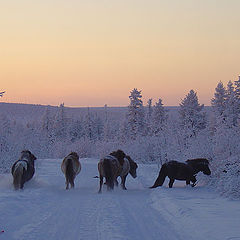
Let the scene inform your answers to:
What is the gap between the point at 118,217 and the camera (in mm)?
9672

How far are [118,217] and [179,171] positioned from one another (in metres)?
7.82

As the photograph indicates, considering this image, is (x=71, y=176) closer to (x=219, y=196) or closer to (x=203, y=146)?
(x=219, y=196)

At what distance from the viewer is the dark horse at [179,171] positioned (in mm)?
16891

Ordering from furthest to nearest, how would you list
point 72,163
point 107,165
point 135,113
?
point 135,113 < point 72,163 < point 107,165

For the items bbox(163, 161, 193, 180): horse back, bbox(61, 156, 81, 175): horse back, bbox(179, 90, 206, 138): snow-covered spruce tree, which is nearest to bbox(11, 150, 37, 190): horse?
bbox(61, 156, 81, 175): horse back

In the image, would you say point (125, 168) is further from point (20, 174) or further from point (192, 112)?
point (192, 112)

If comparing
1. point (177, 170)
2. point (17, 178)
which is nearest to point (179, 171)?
point (177, 170)

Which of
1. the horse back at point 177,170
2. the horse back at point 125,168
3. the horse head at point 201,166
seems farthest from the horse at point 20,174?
the horse head at point 201,166

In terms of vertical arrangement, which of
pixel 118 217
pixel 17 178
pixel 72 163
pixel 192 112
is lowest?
pixel 118 217

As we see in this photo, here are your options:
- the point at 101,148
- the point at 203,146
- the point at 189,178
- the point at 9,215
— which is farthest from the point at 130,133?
the point at 9,215

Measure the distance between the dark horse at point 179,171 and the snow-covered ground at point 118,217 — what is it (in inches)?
90.8

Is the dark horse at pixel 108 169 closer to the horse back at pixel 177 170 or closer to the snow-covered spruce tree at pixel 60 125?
the horse back at pixel 177 170

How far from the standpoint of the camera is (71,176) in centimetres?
1677

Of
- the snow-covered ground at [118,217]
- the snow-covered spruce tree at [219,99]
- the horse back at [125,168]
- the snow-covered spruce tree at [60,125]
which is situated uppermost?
the snow-covered spruce tree at [219,99]
